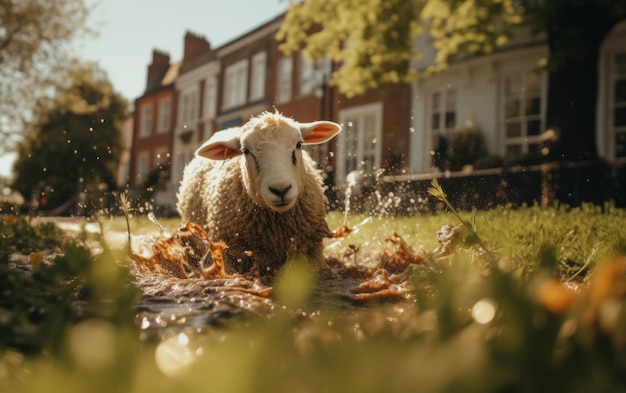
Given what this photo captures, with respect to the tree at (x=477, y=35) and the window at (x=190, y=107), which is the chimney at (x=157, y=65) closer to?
the window at (x=190, y=107)

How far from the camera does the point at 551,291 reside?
2.85ft

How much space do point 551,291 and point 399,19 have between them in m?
12.9

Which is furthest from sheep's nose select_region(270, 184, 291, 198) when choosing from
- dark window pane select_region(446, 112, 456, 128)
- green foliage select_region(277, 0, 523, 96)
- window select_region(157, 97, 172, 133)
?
window select_region(157, 97, 172, 133)

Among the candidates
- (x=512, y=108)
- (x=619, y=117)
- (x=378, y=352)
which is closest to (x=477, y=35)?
(x=512, y=108)

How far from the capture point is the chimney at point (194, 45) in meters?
31.7

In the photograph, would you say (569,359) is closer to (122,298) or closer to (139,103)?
(122,298)

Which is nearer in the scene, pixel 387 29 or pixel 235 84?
pixel 387 29

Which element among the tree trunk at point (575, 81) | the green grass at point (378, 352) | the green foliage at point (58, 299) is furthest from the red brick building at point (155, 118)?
the green grass at point (378, 352)

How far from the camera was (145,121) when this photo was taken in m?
36.5

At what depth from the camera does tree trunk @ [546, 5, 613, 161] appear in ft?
35.6

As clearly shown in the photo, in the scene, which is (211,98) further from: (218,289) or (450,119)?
(218,289)

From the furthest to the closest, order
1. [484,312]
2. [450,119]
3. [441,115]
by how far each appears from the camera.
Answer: [441,115], [450,119], [484,312]

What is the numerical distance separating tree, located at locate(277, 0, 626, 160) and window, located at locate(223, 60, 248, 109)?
462 inches

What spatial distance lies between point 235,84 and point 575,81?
19530 mm
